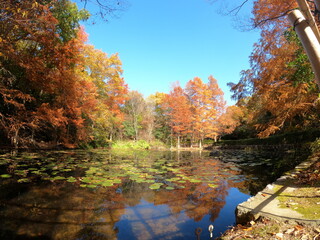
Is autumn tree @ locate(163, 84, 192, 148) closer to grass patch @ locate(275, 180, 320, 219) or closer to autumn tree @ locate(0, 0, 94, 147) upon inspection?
autumn tree @ locate(0, 0, 94, 147)

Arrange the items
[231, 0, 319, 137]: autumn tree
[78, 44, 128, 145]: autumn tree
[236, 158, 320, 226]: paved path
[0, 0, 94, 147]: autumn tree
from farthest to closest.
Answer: [78, 44, 128, 145]: autumn tree → [0, 0, 94, 147]: autumn tree → [231, 0, 319, 137]: autumn tree → [236, 158, 320, 226]: paved path

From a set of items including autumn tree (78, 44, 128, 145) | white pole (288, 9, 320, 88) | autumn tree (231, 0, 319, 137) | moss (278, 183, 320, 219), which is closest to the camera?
white pole (288, 9, 320, 88)

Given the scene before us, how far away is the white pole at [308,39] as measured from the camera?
0.95 metres

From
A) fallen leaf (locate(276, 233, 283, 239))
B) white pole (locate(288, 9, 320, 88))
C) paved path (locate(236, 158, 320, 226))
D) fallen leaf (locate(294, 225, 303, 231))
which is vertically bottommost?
fallen leaf (locate(276, 233, 283, 239))

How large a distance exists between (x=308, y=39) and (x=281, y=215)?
1.52 metres

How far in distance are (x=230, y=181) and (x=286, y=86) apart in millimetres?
4374

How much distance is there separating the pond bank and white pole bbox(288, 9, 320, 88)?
119cm

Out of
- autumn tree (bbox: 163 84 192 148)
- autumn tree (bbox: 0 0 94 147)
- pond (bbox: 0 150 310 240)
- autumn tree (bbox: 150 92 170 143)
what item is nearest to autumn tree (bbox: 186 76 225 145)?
autumn tree (bbox: 163 84 192 148)

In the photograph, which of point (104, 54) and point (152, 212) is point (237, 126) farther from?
point (152, 212)

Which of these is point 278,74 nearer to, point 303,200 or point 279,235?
point 303,200

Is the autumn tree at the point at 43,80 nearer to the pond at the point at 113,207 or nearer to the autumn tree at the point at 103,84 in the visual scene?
the autumn tree at the point at 103,84

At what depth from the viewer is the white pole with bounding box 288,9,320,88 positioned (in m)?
0.95

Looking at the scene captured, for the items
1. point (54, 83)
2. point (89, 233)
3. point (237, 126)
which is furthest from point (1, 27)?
point (237, 126)

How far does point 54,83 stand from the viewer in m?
8.74
